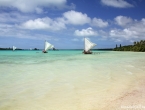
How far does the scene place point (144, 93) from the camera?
702 centimetres

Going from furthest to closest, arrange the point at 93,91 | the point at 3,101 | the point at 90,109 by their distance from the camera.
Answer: the point at 93,91
the point at 3,101
the point at 90,109

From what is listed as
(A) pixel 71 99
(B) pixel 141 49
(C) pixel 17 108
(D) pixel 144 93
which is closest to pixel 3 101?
(C) pixel 17 108

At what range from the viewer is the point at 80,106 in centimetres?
580

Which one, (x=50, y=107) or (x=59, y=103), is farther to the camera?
(x=59, y=103)

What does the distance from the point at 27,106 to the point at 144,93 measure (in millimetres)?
4572

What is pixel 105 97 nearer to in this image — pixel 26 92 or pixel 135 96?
pixel 135 96

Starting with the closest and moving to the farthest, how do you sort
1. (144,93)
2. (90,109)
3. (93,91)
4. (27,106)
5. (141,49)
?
(90,109) → (27,106) → (144,93) → (93,91) → (141,49)

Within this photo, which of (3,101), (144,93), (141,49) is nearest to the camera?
(3,101)

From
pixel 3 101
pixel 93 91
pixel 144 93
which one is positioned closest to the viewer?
pixel 3 101

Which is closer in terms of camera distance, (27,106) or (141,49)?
(27,106)

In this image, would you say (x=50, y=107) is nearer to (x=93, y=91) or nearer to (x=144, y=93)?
(x=93, y=91)

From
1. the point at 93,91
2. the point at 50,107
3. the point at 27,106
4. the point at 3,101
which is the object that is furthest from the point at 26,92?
the point at 93,91

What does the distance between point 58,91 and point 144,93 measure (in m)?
3.67

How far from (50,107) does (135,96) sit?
3.24 m
